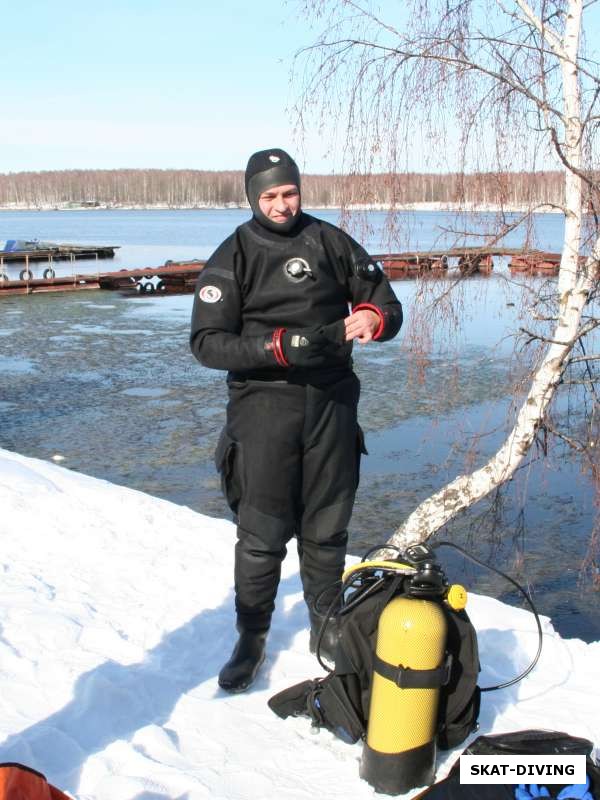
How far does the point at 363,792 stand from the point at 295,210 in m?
1.94

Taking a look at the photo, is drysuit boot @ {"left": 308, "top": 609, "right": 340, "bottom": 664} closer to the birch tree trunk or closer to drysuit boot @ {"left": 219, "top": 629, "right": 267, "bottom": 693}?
drysuit boot @ {"left": 219, "top": 629, "right": 267, "bottom": 693}

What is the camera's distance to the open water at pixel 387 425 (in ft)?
18.9

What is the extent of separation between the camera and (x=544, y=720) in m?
3.11

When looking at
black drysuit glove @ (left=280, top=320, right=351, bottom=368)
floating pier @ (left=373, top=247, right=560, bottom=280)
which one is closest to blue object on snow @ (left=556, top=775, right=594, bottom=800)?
black drysuit glove @ (left=280, top=320, right=351, bottom=368)

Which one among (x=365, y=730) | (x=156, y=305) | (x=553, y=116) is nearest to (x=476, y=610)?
(x=365, y=730)

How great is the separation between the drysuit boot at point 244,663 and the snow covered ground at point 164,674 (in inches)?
2.0

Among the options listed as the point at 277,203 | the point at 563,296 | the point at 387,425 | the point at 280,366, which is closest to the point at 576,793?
the point at 280,366

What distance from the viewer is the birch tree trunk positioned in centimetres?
410

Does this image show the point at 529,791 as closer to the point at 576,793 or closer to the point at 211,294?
the point at 576,793

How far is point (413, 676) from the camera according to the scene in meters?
2.58

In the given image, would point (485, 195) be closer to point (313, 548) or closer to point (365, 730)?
point (313, 548)

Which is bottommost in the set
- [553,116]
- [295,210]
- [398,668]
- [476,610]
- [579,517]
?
[579,517]

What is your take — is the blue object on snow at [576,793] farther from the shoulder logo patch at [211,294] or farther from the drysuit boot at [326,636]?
the shoulder logo patch at [211,294]

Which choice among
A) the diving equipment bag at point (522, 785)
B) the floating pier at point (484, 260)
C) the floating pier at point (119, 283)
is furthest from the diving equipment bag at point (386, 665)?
the floating pier at point (119, 283)
